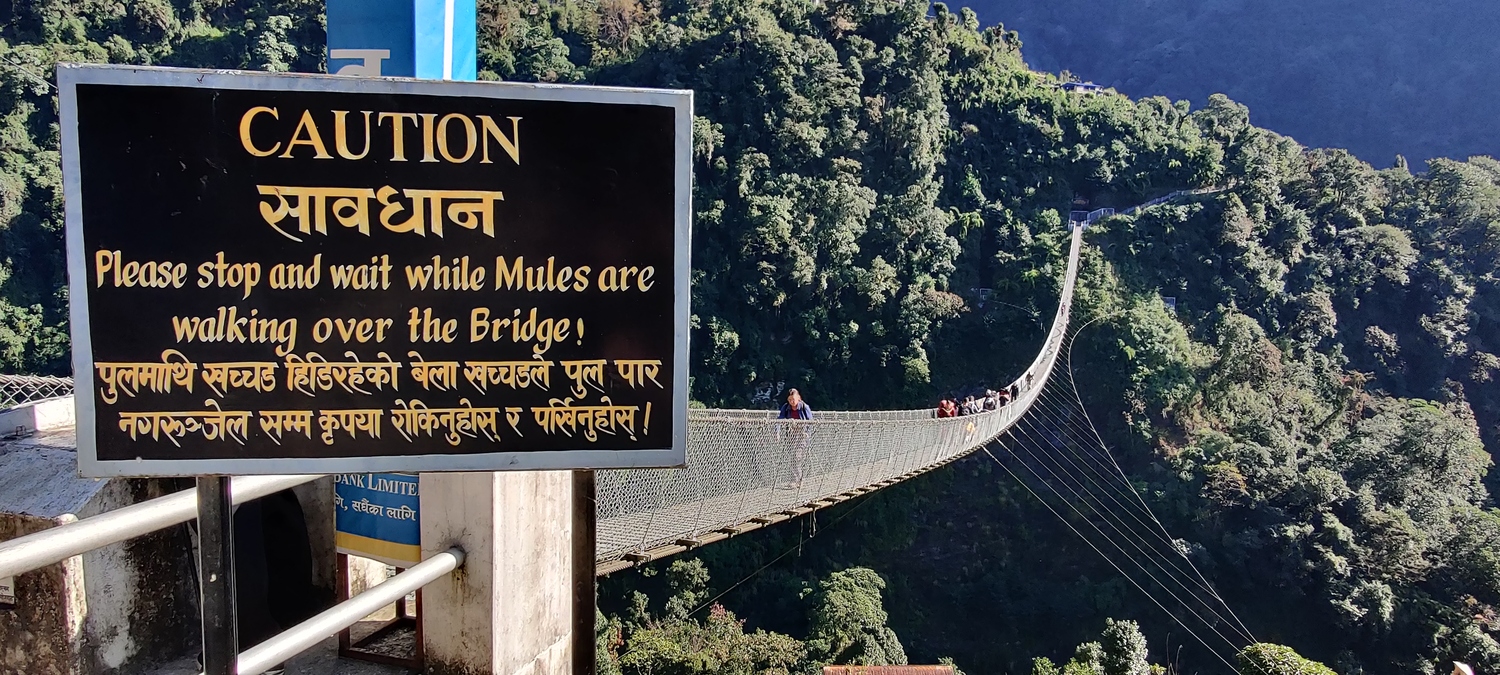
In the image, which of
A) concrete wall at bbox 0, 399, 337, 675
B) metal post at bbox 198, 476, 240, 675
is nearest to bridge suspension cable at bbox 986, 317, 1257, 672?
concrete wall at bbox 0, 399, 337, 675

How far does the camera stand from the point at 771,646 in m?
9.02

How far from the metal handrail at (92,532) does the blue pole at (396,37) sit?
29.5 inches

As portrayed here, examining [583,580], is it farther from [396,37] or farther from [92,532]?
[396,37]

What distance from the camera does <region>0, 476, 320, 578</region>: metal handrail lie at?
0.53m

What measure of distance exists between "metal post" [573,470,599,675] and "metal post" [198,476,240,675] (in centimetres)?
33

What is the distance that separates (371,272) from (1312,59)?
1723 inches

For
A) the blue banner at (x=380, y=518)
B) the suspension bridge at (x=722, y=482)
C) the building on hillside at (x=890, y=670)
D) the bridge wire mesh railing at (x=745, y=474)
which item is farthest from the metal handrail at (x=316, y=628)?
the building on hillside at (x=890, y=670)

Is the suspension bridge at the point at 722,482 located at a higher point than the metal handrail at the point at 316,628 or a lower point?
lower

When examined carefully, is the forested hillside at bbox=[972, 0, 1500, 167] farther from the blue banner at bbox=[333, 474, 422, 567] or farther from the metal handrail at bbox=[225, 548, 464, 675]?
the metal handrail at bbox=[225, 548, 464, 675]

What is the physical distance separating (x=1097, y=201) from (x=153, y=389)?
1862 cm

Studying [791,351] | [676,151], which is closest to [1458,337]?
[791,351]

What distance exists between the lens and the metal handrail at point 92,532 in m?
0.53

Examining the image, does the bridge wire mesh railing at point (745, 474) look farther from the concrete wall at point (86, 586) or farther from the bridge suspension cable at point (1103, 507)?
the bridge suspension cable at point (1103, 507)

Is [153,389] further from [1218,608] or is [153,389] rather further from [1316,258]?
[1316,258]
